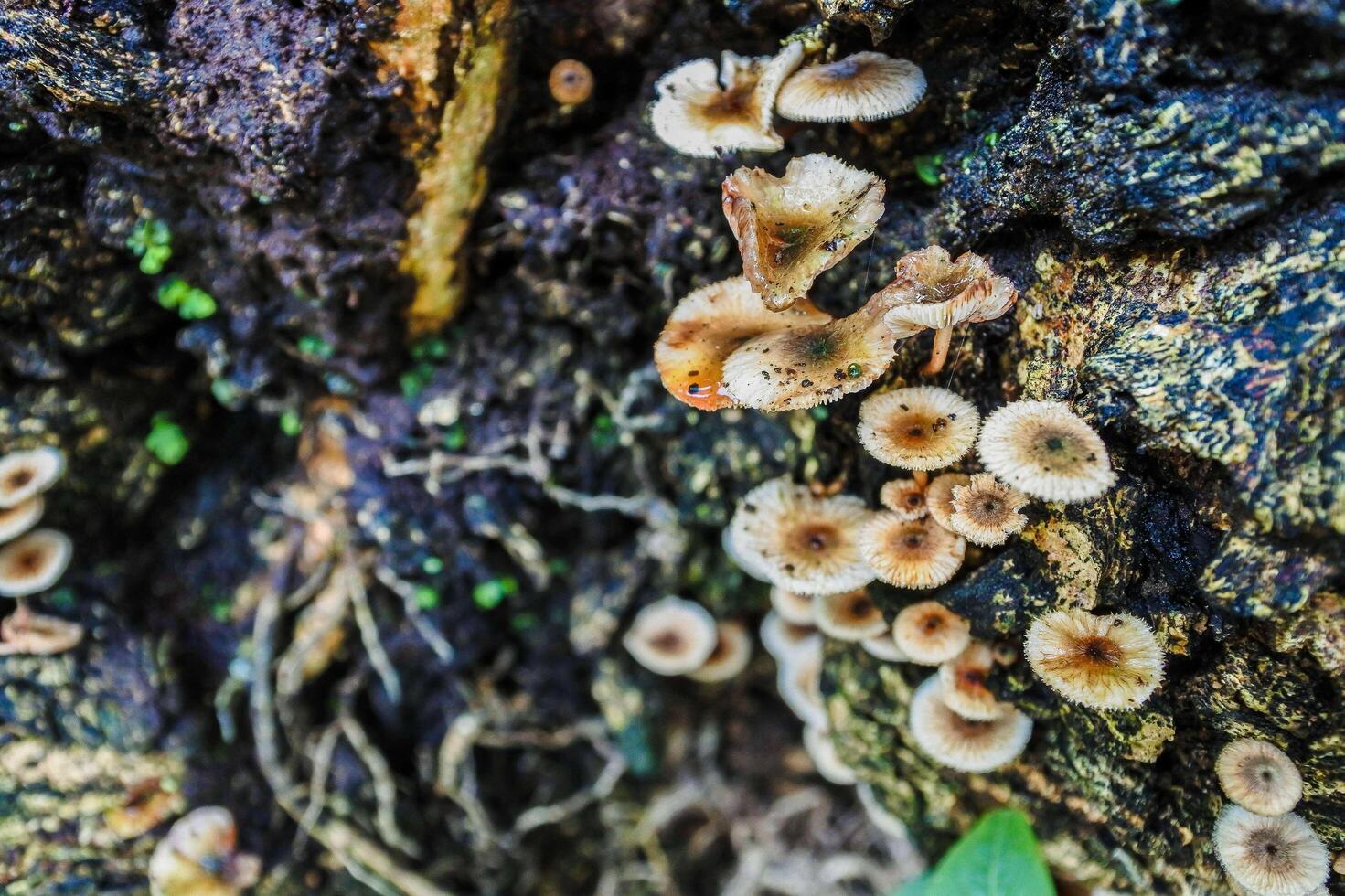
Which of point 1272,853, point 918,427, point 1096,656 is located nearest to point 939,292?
point 918,427

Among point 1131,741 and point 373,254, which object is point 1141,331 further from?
point 373,254

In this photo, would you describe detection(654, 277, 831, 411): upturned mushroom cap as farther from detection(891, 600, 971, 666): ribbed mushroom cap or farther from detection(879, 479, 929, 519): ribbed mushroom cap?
detection(891, 600, 971, 666): ribbed mushroom cap

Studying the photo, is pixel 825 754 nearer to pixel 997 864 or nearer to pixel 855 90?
pixel 997 864

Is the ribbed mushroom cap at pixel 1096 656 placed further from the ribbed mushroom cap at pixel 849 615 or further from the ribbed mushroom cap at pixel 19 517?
the ribbed mushroom cap at pixel 19 517

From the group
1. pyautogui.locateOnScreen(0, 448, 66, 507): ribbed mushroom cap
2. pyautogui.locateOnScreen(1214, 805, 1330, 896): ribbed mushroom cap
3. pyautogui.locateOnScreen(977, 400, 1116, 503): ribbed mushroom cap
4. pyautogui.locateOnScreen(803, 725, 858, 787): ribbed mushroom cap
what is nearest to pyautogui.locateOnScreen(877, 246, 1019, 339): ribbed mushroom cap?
pyautogui.locateOnScreen(977, 400, 1116, 503): ribbed mushroom cap

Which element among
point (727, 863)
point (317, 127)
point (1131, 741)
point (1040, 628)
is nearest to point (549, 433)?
point (317, 127)

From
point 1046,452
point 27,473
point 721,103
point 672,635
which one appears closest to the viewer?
point 1046,452

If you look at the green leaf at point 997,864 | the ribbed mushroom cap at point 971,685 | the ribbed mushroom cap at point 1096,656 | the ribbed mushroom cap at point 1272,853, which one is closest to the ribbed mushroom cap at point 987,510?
the ribbed mushroom cap at point 1096,656
